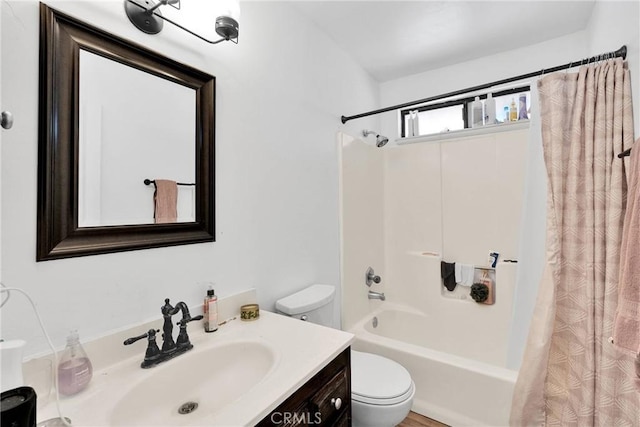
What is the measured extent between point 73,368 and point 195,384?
0.35 meters

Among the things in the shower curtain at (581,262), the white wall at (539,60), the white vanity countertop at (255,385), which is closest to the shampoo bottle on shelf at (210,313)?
the white vanity countertop at (255,385)

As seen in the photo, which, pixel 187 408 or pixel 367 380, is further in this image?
pixel 367 380

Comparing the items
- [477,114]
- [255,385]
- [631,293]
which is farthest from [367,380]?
[477,114]

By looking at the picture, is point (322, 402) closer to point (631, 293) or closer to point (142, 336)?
point (142, 336)

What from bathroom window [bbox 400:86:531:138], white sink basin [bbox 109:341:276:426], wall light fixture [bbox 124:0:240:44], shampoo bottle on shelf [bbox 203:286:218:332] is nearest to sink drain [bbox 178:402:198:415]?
white sink basin [bbox 109:341:276:426]

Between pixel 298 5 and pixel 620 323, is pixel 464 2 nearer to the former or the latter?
pixel 298 5

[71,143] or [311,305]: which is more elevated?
[71,143]

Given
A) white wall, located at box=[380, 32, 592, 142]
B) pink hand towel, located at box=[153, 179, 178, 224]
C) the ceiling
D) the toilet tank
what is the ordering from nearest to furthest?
pink hand towel, located at box=[153, 179, 178, 224]
the toilet tank
the ceiling
white wall, located at box=[380, 32, 592, 142]

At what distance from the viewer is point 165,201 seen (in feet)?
3.57

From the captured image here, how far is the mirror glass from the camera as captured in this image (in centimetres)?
89

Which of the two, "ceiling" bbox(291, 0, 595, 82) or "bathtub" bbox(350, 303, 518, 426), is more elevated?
"ceiling" bbox(291, 0, 595, 82)

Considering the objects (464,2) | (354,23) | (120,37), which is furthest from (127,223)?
(464,2)

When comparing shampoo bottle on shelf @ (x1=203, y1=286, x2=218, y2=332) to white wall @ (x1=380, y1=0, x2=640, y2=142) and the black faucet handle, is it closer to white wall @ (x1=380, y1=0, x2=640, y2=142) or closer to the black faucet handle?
the black faucet handle

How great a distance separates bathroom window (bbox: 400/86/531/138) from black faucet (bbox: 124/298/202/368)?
8.02ft
